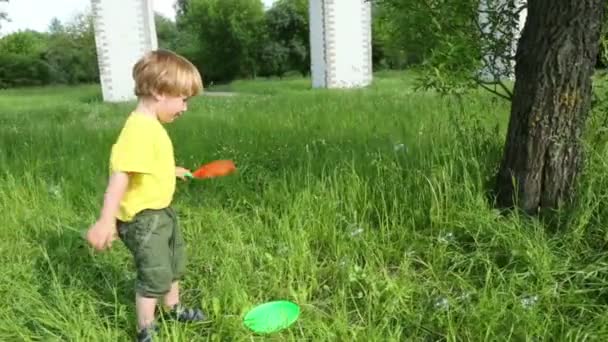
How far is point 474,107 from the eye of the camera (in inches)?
165

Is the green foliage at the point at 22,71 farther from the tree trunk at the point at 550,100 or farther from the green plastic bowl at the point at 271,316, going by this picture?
the tree trunk at the point at 550,100

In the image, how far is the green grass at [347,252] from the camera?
194cm

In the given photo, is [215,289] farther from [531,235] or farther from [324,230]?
[531,235]

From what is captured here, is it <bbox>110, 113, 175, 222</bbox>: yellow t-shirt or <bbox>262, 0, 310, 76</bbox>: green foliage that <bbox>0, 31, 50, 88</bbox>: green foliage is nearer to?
<bbox>262, 0, 310, 76</bbox>: green foliage

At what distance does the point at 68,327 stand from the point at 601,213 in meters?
2.38

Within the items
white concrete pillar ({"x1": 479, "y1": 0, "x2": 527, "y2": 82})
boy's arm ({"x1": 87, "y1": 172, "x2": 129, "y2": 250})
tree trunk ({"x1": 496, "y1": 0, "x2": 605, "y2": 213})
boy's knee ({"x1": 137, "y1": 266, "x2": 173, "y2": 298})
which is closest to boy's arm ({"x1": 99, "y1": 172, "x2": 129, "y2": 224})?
boy's arm ({"x1": 87, "y1": 172, "x2": 129, "y2": 250})

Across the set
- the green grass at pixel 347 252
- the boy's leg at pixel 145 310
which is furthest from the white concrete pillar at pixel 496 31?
the boy's leg at pixel 145 310

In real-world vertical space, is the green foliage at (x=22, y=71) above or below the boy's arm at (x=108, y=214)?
above

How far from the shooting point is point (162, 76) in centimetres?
194

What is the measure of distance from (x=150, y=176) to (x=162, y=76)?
15.3 inches

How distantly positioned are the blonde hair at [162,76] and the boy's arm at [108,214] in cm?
35

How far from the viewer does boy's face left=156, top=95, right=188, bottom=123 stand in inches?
78.9

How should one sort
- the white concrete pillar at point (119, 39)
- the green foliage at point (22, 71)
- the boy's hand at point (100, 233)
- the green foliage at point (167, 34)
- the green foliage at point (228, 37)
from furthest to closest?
the green foliage at point (167, 34)
the green foliage at point (22, 71)
the green foliage at point (228, 37)
the white concrete pillar at point (119, 39)
the boy's hand at point (100, 233)

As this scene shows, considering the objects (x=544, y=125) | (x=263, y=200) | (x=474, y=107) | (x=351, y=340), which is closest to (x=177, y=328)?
(x=351, y=340)
